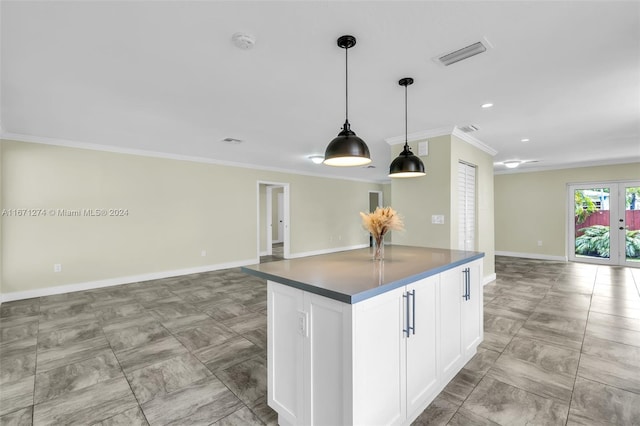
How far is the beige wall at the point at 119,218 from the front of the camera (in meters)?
4.42

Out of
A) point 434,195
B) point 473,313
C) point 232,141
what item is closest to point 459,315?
point 473,313

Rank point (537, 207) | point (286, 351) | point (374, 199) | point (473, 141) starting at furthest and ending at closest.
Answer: point (374, 199), point (537, 207), point (473, 141), point (286, 351)

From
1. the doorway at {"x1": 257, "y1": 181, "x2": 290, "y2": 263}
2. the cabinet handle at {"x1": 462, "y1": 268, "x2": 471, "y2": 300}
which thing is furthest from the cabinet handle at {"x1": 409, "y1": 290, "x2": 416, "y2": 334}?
the doorway at {"x1": 257, "y1": 181, "x2": 290, "y2": 263}

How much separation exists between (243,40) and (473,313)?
9.56ft

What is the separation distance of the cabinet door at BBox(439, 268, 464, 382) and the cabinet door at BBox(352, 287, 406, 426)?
57 cm

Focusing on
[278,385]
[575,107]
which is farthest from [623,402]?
[575,107]

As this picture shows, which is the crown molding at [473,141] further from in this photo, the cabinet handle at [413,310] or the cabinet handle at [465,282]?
the cabinet handle at [413,310]

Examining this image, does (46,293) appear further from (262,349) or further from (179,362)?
(262,349)

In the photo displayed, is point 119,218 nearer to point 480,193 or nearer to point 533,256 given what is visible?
point 480,193

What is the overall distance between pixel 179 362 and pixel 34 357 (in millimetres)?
1380

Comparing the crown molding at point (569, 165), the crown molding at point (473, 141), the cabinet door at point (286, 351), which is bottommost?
the cabinet door at point (286, 351)

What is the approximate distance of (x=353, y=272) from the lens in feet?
6.27

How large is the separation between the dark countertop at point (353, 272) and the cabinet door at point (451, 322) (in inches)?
5.0

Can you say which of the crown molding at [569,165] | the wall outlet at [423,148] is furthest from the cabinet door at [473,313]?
the crown molding at [569,165]
